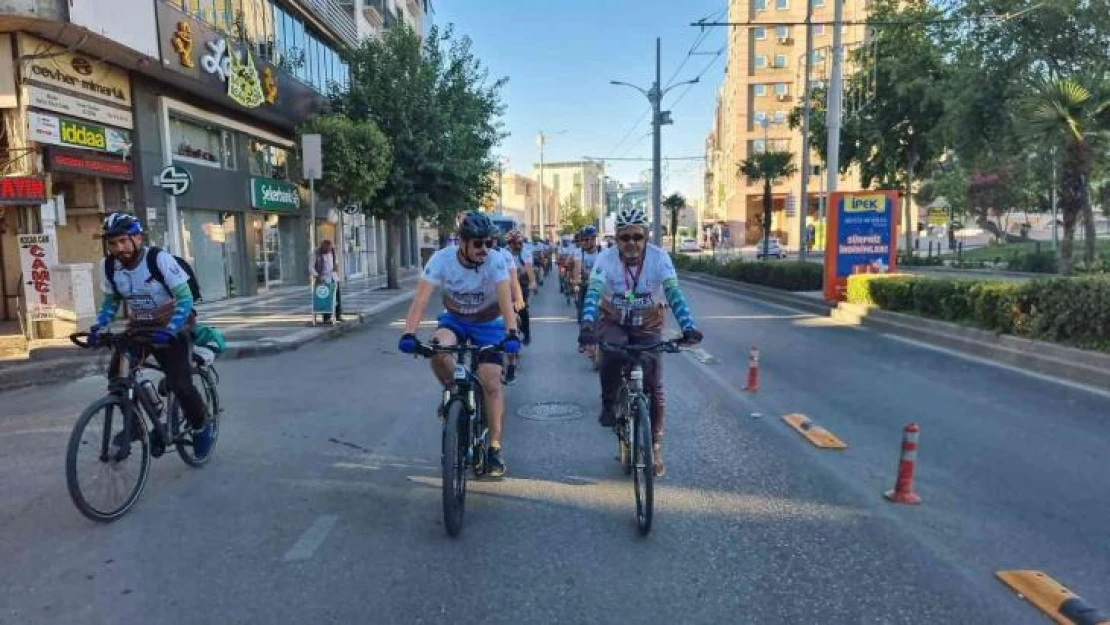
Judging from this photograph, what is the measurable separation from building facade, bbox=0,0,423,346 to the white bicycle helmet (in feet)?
34.9

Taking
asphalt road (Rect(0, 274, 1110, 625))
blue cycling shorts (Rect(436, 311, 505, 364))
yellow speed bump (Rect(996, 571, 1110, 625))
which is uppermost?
blue cycling shorts (Rect(436, 311, 505, 364))

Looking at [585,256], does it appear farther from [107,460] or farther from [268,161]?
[268,161]

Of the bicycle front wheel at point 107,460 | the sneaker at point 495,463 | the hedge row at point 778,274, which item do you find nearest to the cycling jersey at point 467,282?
the sneaker at point 495,463

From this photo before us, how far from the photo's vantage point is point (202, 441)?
5.62 meters

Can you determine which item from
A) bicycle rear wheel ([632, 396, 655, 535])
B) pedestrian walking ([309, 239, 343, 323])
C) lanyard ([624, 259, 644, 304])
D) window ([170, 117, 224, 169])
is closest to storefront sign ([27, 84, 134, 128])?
window ([170, 117, 224, 169])

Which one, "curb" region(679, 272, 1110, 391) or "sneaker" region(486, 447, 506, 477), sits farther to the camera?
"curb" region(679, 272, 1110, 391)

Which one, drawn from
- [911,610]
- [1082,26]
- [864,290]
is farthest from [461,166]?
[911,610]

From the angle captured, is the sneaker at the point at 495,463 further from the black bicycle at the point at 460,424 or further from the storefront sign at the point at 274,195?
the storefront sign at the point at 274,195

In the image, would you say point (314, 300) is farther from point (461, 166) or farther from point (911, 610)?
point (911, 610)

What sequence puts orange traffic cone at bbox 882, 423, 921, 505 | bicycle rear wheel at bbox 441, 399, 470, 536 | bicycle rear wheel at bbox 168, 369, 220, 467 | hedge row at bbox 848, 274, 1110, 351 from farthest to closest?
1. hedge row at bbox 848, 274, 1110, 351
2. bicycle rear wheel at bbox 168, 369, 220, 467
3. orange traffic cone at bbox 882, 423, 921, 505
4. bicycle rear wheel at bbox 441, 399, 470, 536

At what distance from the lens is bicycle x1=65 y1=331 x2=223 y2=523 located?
4410 mm

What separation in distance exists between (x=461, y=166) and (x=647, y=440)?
20.8 metres

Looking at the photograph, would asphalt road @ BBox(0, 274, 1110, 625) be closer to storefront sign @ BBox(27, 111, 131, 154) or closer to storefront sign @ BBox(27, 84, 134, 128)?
storefront sign @ BBox(27, 111, 131, 154)

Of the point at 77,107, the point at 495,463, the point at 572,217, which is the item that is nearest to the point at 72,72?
the point at 77,107
